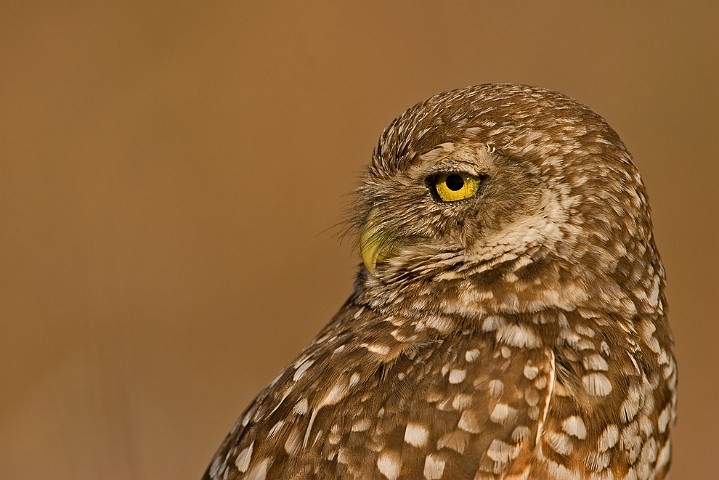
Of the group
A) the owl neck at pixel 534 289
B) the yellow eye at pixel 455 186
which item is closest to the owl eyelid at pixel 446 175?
the yellow eye at pixel 455 186

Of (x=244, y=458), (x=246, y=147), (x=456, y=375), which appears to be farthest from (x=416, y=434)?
(x=246, y=147)

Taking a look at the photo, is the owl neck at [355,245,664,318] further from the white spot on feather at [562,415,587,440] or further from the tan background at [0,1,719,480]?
the tan background at [0,1,719,480]

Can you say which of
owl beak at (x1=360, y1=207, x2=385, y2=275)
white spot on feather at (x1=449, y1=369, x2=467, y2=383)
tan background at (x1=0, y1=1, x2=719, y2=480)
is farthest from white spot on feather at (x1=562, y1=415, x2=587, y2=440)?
tan background at (x1=0, y1=1, x2=719, y2=480)

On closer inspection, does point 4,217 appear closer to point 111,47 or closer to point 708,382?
point 111,47

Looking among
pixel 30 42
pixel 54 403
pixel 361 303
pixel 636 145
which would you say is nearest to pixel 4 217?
pixel 30 42

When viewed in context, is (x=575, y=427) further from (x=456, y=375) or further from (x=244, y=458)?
(x=244, y=458)
